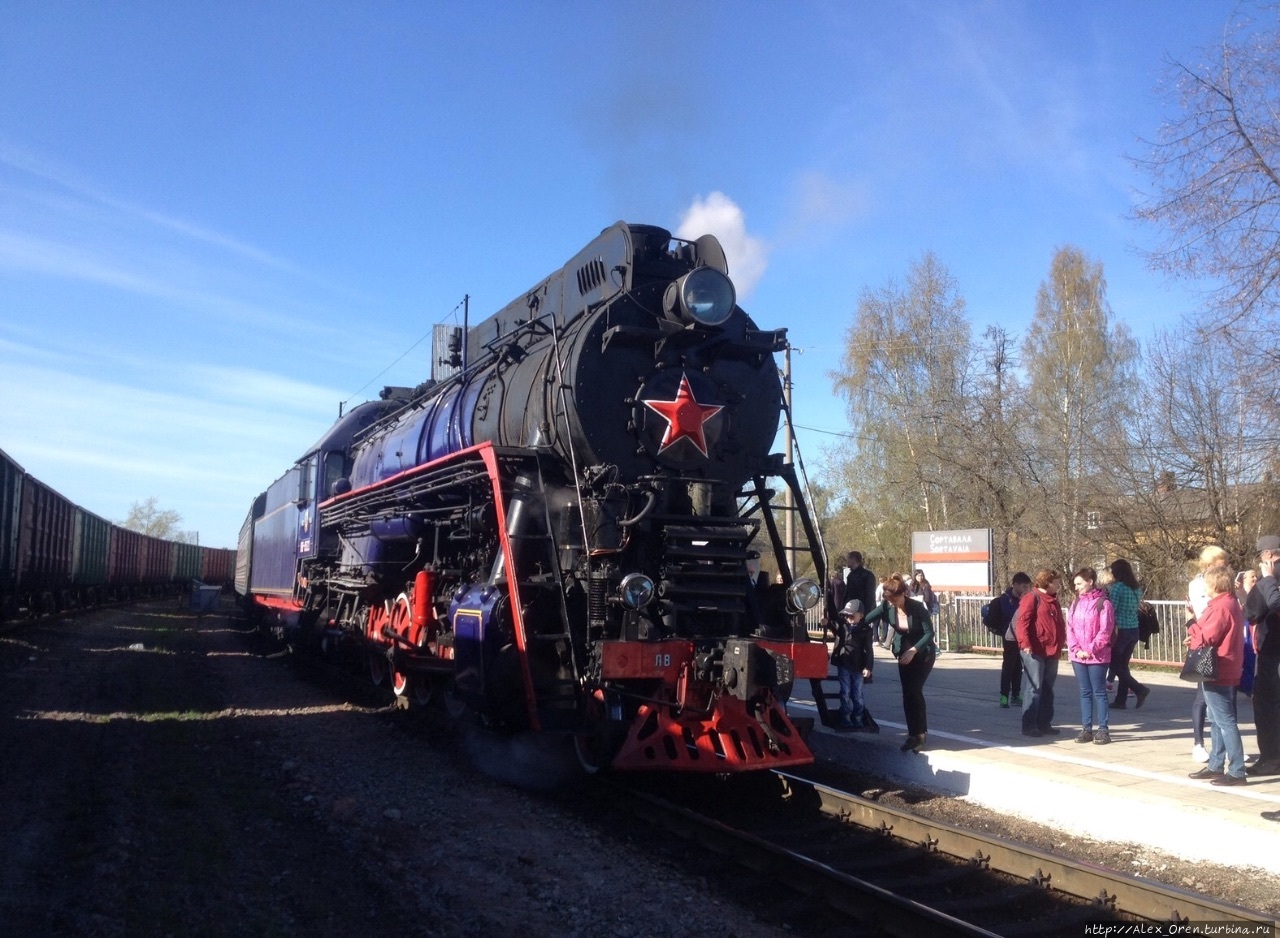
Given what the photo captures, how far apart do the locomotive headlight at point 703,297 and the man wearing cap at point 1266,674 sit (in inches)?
167

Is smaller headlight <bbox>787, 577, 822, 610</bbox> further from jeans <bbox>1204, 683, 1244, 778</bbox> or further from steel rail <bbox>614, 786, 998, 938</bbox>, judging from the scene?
jeans <bbox>1204, 683, 1244, 778</bbox>

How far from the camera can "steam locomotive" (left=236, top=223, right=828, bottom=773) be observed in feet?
20.6

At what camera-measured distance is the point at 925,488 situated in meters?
28.7

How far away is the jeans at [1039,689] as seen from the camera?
839 cm

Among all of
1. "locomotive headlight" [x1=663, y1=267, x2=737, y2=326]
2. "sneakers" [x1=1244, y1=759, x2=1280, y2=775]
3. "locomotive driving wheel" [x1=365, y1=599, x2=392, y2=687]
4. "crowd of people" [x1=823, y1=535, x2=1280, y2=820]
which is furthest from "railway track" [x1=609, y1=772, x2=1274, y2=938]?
"locomotive driving wheel" [x1=365, y1=599, x2=392, y2=687]

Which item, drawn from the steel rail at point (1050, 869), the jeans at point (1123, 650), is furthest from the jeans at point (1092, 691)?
the steel rail at point (1050, 869)

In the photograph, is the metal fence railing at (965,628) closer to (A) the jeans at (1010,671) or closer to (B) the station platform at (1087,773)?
(A) the jeans at (1010,671)

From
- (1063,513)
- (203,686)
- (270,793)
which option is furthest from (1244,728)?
(1063,513)

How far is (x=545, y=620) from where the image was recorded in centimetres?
695

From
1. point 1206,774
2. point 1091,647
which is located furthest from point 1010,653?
point 1206,774

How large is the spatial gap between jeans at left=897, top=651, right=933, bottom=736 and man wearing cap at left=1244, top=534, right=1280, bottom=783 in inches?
87.2

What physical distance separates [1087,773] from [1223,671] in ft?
3.83

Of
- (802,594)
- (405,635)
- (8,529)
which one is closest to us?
(802,594)

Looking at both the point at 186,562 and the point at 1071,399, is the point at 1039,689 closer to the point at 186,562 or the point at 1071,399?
the point at 1071,399
